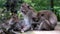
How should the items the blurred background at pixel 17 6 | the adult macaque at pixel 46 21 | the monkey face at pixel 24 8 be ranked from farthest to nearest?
the adult macaque at pixel 46 21 < the monkey face at pixel 24 8 < the blurred background at pixel 17 6

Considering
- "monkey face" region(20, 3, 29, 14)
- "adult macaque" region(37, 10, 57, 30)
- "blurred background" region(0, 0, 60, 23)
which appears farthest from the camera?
"adult macaque" region(37, 10, 57, 30)

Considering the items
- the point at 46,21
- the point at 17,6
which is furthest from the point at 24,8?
the point at 46,21

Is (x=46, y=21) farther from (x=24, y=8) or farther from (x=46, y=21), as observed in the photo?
(x=24, y=8)

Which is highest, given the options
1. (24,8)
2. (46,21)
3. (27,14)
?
(24,8)

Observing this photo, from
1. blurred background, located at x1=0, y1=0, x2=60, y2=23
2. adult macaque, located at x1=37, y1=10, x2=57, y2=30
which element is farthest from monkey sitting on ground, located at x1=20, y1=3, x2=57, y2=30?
blurred background, located at x1=0, y1=0, x2=60, y2=23

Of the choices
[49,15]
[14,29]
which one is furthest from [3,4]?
[49,15]

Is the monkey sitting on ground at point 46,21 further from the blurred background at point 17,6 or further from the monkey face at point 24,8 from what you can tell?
the blurred background at point 17,6

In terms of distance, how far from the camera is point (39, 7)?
25.0 feet

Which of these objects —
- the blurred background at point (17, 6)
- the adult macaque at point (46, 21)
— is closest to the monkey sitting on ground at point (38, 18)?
the adult macaque at point (46, 21)

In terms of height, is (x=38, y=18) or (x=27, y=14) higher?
(x=27, y=14)

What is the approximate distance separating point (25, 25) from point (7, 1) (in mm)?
968

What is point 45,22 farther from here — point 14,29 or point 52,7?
point 52,7

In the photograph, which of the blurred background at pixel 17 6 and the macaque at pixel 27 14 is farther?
the macaque at pixel 27 14

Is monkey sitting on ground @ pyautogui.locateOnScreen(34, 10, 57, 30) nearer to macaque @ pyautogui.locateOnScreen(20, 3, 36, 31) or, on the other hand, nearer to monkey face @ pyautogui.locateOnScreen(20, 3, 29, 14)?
macaque @ pyautogui.locateOnScreen(20, 3, 36, 31)
